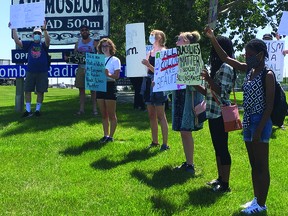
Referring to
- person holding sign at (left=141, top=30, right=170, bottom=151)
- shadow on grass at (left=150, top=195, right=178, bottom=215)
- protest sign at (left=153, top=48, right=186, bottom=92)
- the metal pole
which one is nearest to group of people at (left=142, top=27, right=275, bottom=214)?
protest sign at (left=153, top=48, right=186, bottom=92)

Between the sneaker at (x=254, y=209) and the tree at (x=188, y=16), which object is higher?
the tree at (x=188, y=16)

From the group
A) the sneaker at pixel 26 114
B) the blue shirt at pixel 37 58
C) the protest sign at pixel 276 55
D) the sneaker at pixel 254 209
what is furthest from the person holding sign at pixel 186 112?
the sneaker at pixel 26 114

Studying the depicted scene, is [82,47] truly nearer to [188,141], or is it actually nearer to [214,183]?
[188,141]

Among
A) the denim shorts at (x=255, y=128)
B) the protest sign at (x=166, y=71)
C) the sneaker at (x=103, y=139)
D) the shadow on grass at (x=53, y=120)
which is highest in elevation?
the protest sign at (x=166, y=71)

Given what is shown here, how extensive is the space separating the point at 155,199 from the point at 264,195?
1204mm

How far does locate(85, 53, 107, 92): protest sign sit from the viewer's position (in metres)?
7.52

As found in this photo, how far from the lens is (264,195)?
14.6ft

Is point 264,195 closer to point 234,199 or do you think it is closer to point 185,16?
point 234,199

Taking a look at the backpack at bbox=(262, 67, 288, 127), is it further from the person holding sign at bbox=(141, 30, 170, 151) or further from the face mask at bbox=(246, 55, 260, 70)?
the person holding sign at bbox=(141, 30, 170, 151)

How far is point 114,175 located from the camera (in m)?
5.78

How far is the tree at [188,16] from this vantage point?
18141mm

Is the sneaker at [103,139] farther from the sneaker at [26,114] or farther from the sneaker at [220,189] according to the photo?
the sneaker at [26,114]

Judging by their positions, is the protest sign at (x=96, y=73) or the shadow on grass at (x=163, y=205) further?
the protest sign at (x=96, y=73)

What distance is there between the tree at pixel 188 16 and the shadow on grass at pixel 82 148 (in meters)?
11.4
